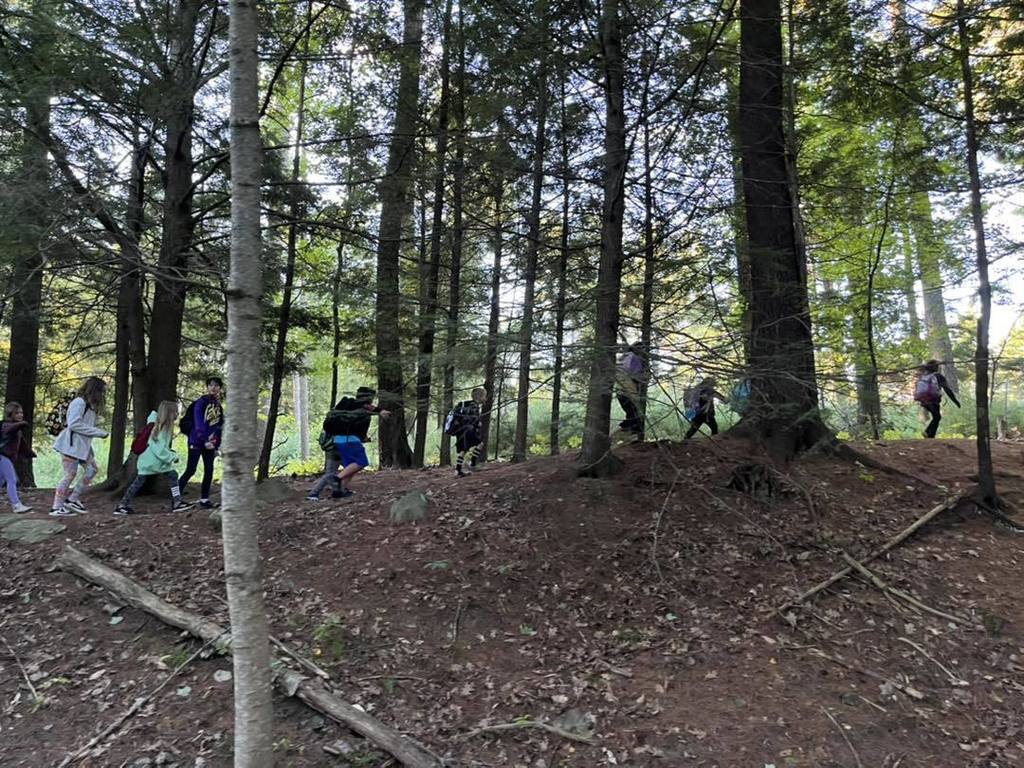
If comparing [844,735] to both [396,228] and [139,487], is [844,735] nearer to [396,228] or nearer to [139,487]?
[139,487]

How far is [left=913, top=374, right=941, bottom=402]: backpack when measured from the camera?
1062 cm

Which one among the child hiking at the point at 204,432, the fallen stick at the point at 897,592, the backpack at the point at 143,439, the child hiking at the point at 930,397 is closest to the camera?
the fallen stick at the point at 897,592

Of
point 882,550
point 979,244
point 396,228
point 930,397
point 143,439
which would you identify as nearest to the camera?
point 882,550

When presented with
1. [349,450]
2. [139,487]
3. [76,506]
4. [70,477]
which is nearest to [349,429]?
[349,450]

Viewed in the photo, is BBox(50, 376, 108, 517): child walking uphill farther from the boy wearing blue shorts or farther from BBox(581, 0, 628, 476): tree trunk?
BBox(581, 0, 628, 476): tree trunk

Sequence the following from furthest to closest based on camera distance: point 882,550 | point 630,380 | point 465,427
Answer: point 465,427
point 882,550
point 630,380

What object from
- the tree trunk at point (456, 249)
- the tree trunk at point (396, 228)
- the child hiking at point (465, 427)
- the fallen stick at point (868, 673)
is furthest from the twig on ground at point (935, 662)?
the child hiking at point (465, 427)

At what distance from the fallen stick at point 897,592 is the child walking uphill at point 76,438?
26.7 ft

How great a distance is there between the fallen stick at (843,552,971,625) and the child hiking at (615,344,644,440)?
7.64ft

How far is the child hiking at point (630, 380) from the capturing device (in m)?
5.10

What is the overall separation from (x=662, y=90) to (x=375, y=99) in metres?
4.44

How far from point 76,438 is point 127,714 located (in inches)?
160

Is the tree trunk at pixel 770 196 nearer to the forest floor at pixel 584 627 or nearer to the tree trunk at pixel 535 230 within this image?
the forest floor at pixel 584 627

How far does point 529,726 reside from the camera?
4086 millimetres
